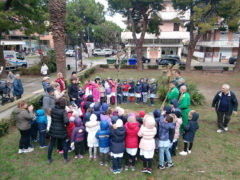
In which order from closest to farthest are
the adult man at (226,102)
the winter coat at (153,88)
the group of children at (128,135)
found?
the group of children at (128,135) → the adult man at (226,102) → the winter coat at (153,88)

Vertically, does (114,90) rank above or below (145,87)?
below

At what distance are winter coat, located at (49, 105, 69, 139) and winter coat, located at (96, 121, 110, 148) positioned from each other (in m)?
0.80

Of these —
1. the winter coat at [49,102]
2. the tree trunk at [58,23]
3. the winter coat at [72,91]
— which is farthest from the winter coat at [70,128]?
the tree trunk at [58,23]

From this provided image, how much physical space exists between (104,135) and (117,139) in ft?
1.15

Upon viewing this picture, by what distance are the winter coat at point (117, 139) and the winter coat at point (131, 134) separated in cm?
11

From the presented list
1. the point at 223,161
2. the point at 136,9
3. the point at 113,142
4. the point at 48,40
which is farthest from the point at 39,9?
the point at 48,40

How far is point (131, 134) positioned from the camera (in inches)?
175

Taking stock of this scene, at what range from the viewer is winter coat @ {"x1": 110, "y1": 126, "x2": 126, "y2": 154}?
4317 millimetres

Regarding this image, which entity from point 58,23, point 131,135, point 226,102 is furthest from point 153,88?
point 58,23

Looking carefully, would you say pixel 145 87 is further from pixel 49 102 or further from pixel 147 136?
pixel 147 136

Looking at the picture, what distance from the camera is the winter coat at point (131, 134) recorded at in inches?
173

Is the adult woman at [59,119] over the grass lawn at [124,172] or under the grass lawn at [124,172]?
Answer: over

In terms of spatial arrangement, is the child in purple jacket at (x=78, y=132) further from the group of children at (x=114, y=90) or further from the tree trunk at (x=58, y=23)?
the tree trunk at (x=58, y=23)

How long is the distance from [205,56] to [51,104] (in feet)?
123
